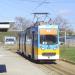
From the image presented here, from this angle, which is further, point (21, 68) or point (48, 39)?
point (48, 39)

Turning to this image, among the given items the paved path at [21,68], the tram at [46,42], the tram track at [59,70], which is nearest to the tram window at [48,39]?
the tram at [46,42]

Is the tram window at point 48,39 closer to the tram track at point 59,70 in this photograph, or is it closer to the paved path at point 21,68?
the paved path at point 21,68

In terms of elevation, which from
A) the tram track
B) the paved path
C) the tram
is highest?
the tram

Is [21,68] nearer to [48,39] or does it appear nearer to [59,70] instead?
[59,70]

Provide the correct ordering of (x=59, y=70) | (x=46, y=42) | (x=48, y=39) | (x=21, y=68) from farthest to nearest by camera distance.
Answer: (x=48, y=39)
(x=46, y=42)
(x=21, y=68)
(x=59, y=70)

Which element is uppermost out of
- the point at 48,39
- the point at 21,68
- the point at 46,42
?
the point at 48,39

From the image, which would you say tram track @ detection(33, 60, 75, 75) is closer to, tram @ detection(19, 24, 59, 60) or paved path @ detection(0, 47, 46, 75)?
paved path @ detection(0, 47, 46, 75)

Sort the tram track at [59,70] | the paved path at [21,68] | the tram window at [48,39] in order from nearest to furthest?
the paved path at [21,68]
the tram track at [59,70]
the tram window at [48,39]

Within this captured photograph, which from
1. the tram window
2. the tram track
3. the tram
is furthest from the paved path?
the tram window

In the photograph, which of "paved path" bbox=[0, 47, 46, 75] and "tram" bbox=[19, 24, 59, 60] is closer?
"paved path" bbox=[0, 47, 46, 75]

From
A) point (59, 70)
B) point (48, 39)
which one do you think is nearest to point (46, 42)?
point (48, 39)

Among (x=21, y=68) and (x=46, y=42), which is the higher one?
(x=46, y=42)

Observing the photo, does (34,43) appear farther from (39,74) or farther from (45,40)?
(39,74)

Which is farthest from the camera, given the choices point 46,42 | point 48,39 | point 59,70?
point 48,39
